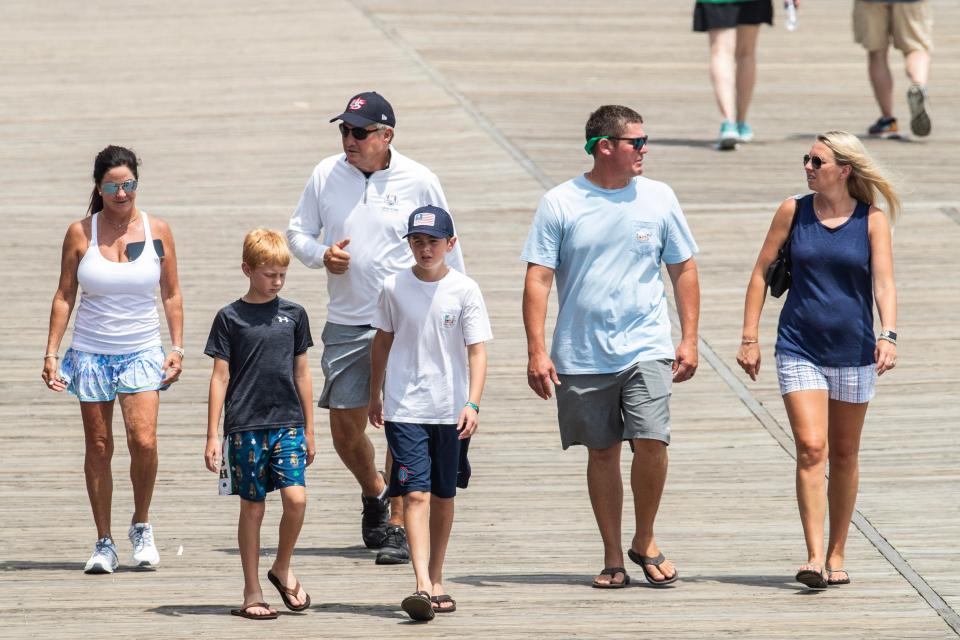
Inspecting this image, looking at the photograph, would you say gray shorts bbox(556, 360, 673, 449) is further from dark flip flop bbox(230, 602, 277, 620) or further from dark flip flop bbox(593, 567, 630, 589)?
dark flip flop bbox(230, 602, 277, 620)

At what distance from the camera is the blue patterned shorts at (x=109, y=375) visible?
24.9 feet

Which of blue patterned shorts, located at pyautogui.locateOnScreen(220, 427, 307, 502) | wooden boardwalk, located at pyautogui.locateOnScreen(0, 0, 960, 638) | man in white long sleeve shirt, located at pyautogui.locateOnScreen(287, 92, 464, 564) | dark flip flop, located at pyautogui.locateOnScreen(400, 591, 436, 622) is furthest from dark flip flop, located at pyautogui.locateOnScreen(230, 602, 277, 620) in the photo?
man in white long sleeve shirt, located at pyautogui.locateOnScreen(287, 92, 464, 564)

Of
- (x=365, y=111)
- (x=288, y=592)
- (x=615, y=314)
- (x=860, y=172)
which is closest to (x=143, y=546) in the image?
(x=288, y=592)

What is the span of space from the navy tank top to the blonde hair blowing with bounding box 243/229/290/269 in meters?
2.14

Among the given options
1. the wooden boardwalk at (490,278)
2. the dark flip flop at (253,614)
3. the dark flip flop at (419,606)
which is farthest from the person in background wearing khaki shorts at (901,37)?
the dark flip flop at (253,614)

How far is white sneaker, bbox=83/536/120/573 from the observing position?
7.50m

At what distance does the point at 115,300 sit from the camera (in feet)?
25.0

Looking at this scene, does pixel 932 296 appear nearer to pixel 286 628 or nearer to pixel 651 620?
pixel 651 620

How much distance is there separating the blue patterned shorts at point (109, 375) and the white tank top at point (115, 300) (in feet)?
0.12

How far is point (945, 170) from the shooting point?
15211 mm

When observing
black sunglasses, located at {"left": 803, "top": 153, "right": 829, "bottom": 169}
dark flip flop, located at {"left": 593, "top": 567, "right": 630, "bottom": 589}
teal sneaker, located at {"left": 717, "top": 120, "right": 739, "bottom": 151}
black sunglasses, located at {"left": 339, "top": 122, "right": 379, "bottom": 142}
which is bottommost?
dark flip flop, located at {"left": 593, "top": 567, "right": 630, "bottom": 589}

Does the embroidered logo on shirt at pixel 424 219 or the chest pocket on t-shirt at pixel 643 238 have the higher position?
the embroidered logo on shirt at pixel 424 219

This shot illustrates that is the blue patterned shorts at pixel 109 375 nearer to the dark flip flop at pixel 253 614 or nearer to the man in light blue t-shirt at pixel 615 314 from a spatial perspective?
the dark flip flop at pixel 253 614

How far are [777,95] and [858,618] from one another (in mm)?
12229
